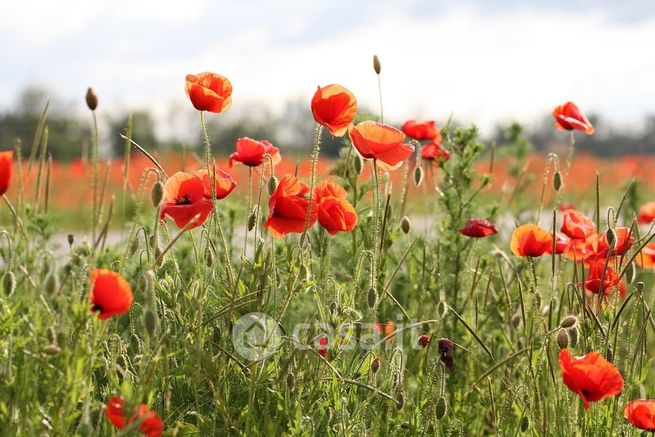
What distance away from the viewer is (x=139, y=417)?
1.70 metres

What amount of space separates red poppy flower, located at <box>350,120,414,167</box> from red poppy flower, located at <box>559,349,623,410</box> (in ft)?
2.14

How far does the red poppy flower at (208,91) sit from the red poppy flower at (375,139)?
340 mm

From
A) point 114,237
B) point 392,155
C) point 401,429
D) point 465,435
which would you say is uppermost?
point 392,155

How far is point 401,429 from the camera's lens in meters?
2.39

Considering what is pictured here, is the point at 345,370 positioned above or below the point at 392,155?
below

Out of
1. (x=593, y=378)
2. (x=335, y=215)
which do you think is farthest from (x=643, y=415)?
(x=335, y=215)

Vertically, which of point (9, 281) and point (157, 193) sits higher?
point (157, 193)

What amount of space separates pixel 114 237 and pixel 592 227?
799 cm

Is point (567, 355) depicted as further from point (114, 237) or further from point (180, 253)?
point (114, 237)

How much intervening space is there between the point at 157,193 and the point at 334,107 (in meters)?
0.58

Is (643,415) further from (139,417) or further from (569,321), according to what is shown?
(139,417)

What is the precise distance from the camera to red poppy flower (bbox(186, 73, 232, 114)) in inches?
88.9

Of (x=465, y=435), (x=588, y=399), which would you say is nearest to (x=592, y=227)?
(x=465, y=435)

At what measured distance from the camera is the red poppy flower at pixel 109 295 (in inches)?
68.5
